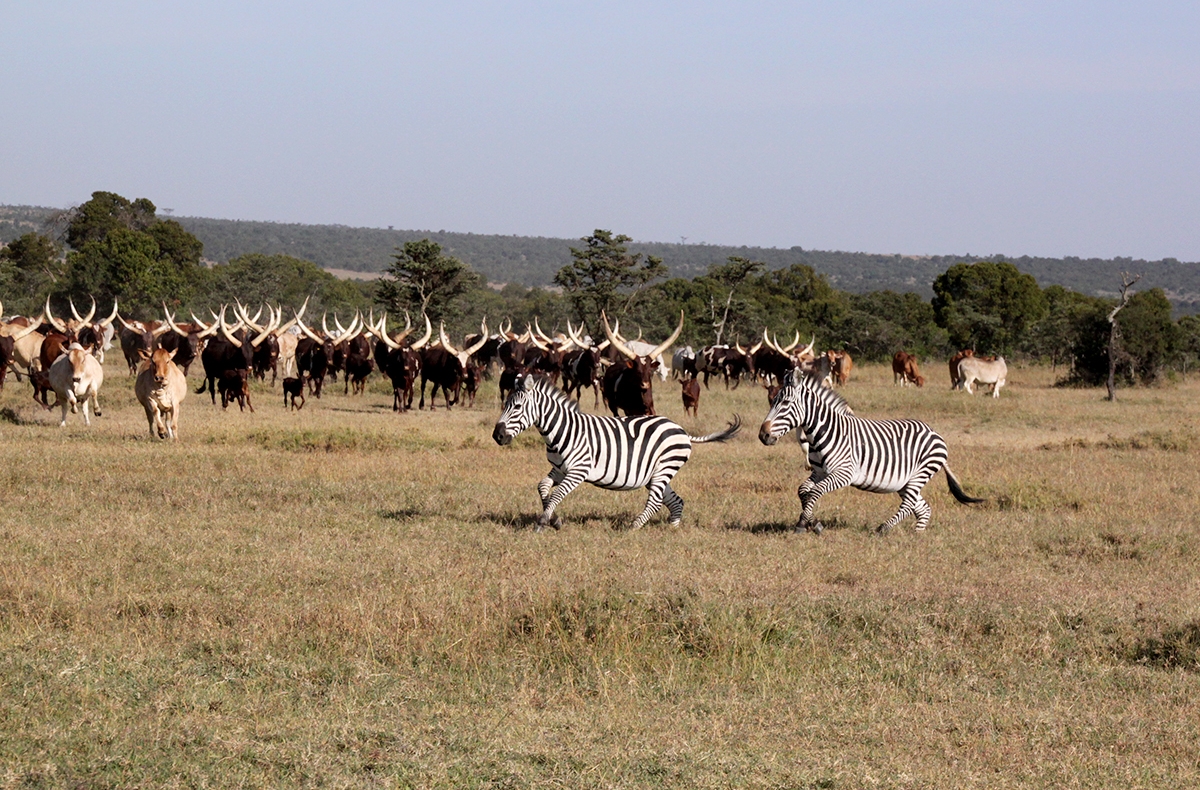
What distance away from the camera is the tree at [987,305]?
52.9 metres

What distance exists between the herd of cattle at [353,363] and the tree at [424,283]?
10214 millimetres

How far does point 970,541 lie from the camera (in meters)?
11.0

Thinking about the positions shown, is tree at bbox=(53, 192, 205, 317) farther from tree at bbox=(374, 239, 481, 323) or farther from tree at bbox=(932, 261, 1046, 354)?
tree at bbox=(932, 261, 1046, 354)

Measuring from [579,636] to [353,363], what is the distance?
22.5 metres

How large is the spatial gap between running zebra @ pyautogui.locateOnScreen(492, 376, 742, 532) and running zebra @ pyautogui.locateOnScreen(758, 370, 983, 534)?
89 cm

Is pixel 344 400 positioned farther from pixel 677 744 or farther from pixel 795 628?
pixel 677 744

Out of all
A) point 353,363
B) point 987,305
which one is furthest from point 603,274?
point 353,363

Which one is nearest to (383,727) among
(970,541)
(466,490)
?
(970,541)

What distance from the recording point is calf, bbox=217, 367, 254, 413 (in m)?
23.5

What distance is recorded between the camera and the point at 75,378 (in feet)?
61.2

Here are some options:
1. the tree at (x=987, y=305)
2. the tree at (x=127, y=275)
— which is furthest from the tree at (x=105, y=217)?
the tree at (x=987, y=305)

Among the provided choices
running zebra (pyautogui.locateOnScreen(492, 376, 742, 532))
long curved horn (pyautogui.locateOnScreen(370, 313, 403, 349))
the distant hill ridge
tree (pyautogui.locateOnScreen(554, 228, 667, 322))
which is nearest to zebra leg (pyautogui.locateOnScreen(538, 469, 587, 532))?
running zebra (pyautogui.locateOnScreen(492, 376, 742, 532))

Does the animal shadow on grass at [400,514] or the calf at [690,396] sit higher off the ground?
the calf at [690,396]

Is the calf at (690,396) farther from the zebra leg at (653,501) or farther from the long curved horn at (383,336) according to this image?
the zebra leg at (653,501)
